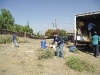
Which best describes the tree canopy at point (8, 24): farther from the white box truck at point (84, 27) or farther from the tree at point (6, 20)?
the white box truck at point (84, 27)

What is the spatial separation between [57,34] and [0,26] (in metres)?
45.2

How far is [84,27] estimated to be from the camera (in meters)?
13.4

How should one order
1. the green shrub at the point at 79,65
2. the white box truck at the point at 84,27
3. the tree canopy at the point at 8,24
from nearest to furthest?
the green shrub at the point at 79,65 → the white box truck at the point at 84,27 → the tree canopy at the point at 8,24

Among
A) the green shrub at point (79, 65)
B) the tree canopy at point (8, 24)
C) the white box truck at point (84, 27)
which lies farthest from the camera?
the tree canopy at point (8, 24)

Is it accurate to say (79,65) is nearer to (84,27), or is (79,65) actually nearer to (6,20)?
(84,27)

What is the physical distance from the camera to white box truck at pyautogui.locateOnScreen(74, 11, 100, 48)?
38.7 feet

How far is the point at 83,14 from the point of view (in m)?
11.2

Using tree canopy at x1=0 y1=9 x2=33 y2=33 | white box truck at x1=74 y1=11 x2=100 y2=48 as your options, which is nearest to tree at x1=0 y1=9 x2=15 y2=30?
tree canopy at x1=0 y1=9 x2=33 y2=33

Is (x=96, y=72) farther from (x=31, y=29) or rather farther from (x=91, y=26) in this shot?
(x=31, y=29)

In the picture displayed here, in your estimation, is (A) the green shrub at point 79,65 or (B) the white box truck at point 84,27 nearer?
(A) the green shrub at point 79,65

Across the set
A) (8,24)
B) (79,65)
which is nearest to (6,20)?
(8,24)

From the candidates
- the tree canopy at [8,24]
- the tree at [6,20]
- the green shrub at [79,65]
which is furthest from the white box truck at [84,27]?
the tree at [6,20]

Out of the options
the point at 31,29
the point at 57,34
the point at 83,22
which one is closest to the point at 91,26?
the point at 83,22

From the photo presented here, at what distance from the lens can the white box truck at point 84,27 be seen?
1179 cm
